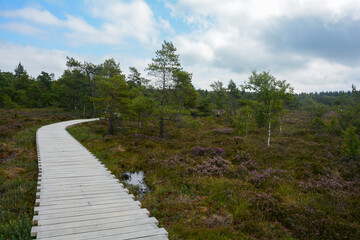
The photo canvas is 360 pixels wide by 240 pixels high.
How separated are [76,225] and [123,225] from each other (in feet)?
3.47

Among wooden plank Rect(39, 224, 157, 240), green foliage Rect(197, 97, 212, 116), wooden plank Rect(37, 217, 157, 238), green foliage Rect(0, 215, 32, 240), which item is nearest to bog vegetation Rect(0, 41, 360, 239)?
green foliage Rect(0, 215, 32, 240)

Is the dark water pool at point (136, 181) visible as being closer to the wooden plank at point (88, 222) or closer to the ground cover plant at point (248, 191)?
the ground cover plant at point (248, 191)

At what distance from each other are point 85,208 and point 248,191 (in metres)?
5.63

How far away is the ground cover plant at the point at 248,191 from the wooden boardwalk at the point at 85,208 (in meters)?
0.92

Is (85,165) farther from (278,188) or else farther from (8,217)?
(278,188)

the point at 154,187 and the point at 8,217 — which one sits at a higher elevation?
the point at 8,217

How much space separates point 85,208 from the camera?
5.25 m

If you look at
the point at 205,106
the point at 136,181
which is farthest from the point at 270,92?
the point at 205,106

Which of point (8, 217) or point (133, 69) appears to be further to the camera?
point (133, 69)

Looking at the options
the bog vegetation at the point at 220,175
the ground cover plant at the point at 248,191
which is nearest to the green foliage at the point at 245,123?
the bog vegetation at the point at 220,175

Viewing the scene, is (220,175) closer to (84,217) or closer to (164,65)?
(84,217)

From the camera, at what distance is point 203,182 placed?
28.0ft

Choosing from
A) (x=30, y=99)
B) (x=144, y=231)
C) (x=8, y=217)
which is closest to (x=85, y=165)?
(x=8, y=217)

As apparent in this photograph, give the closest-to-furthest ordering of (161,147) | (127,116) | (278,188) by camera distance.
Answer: (278,188) < (161,147) < (127,116)
